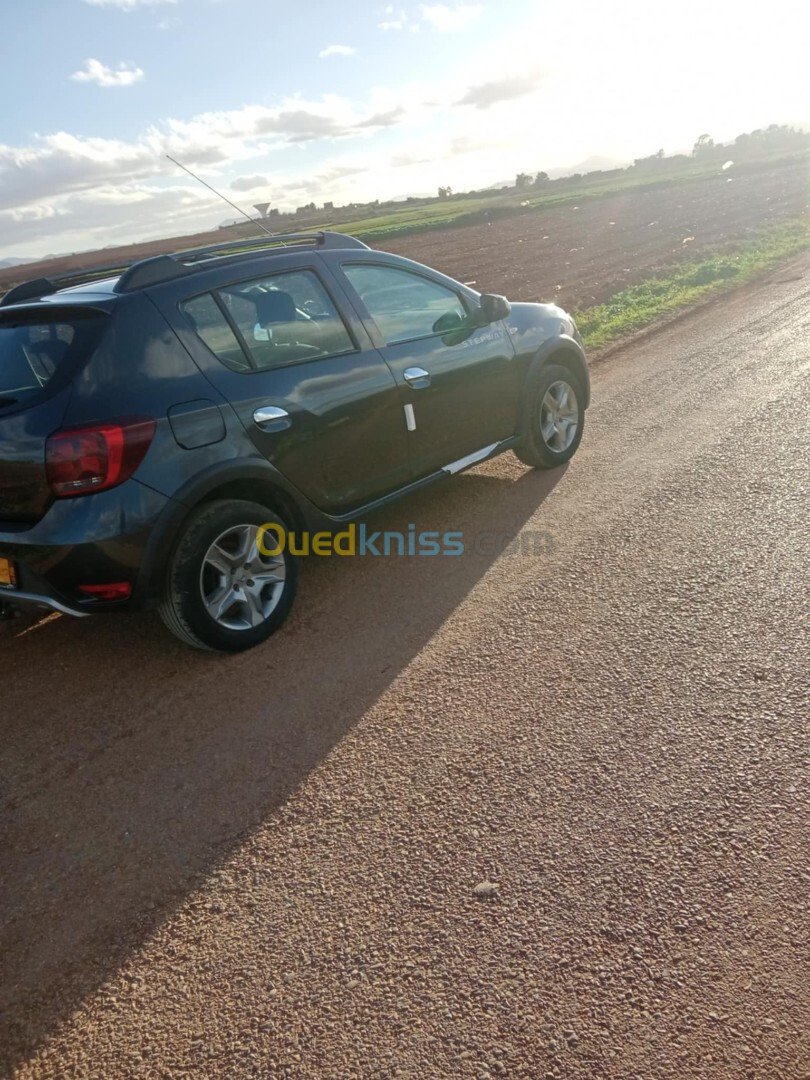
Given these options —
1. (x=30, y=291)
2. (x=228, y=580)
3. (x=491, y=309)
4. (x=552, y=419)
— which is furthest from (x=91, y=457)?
(x=552, y=419)

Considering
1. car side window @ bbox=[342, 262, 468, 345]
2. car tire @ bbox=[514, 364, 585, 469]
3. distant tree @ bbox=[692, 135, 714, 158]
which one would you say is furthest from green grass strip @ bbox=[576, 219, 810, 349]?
distant tree @ bbox=[692, 135, 714, 158]

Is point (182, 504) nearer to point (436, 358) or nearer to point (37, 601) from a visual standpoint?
point (37, 601)

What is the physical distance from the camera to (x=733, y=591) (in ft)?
14.3

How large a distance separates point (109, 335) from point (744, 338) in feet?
26.4

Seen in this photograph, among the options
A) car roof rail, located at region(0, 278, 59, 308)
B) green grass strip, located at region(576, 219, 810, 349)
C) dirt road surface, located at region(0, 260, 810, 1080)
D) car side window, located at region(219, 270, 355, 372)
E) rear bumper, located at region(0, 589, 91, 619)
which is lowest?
dirt road surface, located at region(0, 260, 810, 1080)

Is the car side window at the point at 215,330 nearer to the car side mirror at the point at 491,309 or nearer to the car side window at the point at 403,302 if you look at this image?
the car side window at the point at 403,302

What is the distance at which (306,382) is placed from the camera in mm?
4582

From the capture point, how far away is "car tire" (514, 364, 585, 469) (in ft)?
20.4

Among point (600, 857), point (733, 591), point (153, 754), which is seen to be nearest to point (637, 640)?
point (733, 591)

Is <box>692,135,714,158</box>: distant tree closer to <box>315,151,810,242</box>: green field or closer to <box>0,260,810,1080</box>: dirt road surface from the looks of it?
<box>315,151,810,242</box>: green field

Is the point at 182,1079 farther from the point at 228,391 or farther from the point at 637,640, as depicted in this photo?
the point at 228,391

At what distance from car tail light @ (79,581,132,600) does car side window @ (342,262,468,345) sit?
2102 millimetres

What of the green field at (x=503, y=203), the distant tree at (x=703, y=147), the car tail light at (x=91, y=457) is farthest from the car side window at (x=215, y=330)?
the distant tree at (x=703, y=147)

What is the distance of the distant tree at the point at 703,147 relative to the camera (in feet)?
276
